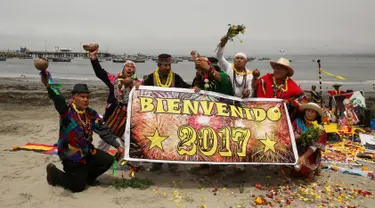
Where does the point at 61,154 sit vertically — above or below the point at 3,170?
above

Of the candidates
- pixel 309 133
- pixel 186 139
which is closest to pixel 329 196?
pixel 309 133

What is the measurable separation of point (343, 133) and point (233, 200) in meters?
5.41

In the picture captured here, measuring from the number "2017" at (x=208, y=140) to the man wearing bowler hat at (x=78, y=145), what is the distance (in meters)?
0.97

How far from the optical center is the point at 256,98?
514cm

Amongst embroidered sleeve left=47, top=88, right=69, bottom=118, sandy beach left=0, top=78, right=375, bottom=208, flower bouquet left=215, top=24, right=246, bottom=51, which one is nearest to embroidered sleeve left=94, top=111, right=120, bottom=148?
embroidered sleeve left=47, top=88, right=69, bottom=118

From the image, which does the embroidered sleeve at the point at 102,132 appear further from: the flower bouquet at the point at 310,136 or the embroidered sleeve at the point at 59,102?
the flower bouquet at the point at 310,136

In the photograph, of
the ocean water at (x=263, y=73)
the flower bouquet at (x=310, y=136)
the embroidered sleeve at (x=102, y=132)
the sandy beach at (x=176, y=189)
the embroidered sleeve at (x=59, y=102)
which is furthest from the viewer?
the ocean water at (x=263, y=73)

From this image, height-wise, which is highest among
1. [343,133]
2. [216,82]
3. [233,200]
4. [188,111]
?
[216,82]

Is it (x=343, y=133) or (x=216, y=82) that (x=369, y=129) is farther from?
(x=216, y=82)

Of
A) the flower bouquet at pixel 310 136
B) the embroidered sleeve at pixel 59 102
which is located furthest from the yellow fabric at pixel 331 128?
the embroidered sleeve at pixel 59 102

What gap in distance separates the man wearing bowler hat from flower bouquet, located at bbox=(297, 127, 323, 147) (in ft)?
9.80

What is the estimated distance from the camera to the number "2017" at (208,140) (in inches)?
181

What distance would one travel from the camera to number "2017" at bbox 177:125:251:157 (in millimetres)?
4590

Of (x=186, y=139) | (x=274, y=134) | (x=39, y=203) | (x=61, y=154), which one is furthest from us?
(x=274, y=134)
